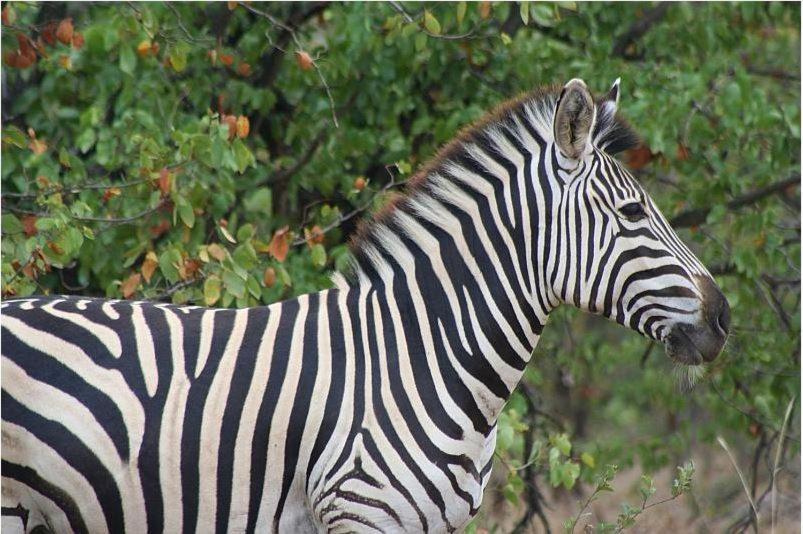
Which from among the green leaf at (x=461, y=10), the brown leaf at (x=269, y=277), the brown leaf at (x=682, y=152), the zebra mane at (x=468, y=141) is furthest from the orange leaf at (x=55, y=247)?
the brown leaf at (x=682, y=152)

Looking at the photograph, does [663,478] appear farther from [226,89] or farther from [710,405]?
[226,89]

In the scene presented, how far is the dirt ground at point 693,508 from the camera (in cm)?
680

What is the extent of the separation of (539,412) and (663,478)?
3894mm

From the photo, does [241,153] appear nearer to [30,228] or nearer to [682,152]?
[30,228]

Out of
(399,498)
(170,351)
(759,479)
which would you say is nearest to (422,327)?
(399,498)

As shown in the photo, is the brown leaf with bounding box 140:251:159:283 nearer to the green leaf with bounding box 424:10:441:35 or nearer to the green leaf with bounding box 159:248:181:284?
the green leaf with bounding box 159:248:181:284

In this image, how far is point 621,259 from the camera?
3.88 meters

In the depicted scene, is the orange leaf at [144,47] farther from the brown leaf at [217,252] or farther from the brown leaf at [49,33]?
the brown leaf at [217,252]

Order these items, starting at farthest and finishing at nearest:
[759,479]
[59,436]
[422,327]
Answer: [759,479] → [422,327] → [59,436]

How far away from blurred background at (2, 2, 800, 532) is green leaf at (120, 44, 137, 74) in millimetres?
20

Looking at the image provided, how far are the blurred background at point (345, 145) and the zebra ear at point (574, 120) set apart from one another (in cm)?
164

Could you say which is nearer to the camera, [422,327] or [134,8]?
[422,327]

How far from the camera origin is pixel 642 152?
712cm

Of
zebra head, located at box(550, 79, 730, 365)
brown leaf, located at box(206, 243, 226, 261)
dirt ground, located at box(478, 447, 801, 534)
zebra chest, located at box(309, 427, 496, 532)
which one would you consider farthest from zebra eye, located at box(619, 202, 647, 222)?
dirt ground, located at box(478, 447, 801, 534)
